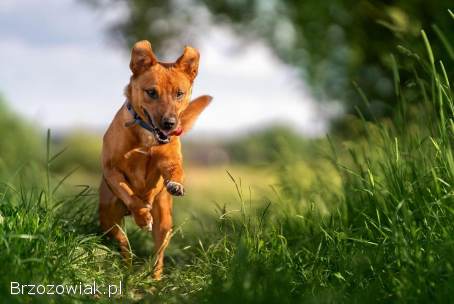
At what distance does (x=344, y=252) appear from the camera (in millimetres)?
3514

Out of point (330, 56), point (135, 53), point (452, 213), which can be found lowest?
point (452, 213)

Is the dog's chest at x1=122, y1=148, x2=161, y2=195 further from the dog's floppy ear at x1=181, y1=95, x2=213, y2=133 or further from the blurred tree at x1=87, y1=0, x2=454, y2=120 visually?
Result: the blurred tree at x1=87, y1=0, x2=454, y2=120

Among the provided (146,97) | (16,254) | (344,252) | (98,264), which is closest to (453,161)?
(344,252)

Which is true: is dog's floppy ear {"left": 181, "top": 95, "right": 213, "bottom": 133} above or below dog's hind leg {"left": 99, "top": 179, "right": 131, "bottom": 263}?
above

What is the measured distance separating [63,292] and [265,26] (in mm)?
8160

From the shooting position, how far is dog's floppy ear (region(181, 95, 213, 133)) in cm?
383

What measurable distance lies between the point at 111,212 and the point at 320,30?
6.22 m

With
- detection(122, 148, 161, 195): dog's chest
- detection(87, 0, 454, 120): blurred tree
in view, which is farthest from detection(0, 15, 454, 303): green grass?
detection(87, 0, 454, 120): blurred tree

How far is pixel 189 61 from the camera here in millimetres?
3688

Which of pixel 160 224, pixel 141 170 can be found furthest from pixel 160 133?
pixel 160 224

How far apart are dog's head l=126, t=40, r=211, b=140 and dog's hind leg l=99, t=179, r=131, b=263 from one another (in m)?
0.61

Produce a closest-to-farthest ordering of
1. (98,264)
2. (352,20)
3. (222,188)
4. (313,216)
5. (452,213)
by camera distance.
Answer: (452,213) < (98,264) < (313,216) < (352,20) < (222,188)

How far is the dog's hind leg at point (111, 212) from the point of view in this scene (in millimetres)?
3951

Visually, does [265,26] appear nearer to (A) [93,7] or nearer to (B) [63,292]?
A: (A) [93,7]
